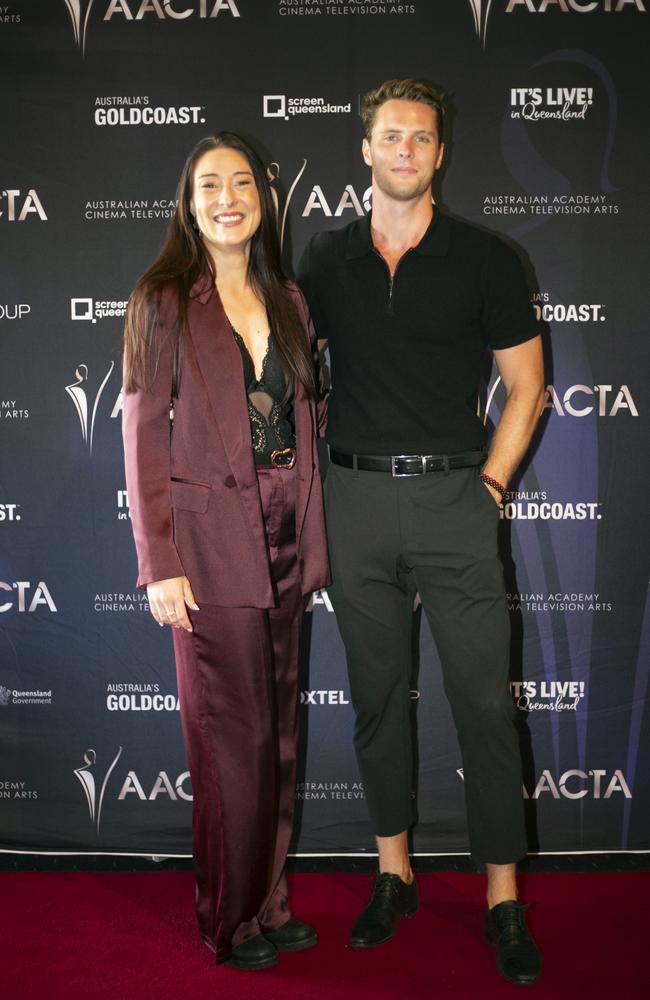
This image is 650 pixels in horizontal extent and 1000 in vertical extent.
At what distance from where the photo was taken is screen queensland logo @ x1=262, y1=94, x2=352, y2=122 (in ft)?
9.69

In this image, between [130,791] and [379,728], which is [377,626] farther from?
[130,791]

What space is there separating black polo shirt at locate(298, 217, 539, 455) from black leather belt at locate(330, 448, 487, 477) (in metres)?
0.02

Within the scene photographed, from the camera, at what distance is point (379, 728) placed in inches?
101

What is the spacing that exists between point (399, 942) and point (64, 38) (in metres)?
2.85

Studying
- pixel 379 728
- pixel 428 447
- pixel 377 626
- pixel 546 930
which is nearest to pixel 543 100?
pixel 428 447

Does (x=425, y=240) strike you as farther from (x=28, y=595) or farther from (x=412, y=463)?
(x=28, y=595)

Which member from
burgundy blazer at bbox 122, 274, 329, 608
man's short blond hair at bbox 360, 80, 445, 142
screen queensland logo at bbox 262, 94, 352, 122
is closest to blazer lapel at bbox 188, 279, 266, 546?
burgundy blazer at bbox 122, 274, 329, 608

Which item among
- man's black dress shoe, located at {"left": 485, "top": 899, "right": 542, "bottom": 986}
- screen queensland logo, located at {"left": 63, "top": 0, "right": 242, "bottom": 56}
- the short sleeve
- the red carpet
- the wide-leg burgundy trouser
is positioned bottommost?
the red carpet

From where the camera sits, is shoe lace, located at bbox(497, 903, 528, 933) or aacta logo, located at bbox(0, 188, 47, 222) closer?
shoe lace, located at bbox(497, 903, 528, 933)

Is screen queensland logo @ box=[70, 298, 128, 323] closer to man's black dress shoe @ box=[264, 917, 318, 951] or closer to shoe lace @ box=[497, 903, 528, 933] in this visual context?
man's black dress shoe @ box=[264, 917, 318, 951]

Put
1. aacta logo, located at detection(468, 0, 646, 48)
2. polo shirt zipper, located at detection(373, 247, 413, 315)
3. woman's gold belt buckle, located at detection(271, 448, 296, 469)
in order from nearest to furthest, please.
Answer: woman's gold belt buckle, located at detection(271, 448, 296, 469), polo shirt zipper, located at detection(373, 247, 413, 315), aacta logo, located at detection(468, 0, 646, 48)

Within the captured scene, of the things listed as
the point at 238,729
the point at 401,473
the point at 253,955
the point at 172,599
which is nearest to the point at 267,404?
the point at 401,473

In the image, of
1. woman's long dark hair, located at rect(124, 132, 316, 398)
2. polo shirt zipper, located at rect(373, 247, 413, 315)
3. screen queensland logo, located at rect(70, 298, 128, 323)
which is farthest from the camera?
screen queensland logo, located at rect(70, 298, 128, 323)

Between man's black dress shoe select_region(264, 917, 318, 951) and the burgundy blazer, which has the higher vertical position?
the burgundy blazer
